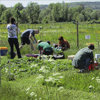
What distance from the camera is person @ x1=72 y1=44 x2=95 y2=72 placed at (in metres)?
7.51

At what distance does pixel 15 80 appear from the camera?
6.57 meters

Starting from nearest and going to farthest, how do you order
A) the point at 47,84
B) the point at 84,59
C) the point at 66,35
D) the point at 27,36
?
the point at 47,84 < the point at 84,59 < the point at 27,36 < the point at 66,35

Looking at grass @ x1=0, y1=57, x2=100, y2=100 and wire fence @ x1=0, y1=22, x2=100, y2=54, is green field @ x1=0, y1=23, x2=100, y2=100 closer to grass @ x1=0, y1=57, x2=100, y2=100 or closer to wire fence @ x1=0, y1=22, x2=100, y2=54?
grass @ x1=0, y1=57, x2=100, y2=100

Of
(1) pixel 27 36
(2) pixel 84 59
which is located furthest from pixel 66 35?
(2) pixel 84 59

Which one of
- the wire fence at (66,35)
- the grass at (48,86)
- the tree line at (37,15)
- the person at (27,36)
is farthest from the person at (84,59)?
the tree line at (37,15)

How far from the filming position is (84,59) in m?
7.62

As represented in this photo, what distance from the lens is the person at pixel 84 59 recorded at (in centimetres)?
751

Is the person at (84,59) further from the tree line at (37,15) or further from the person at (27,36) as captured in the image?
the tree line at (37,15)

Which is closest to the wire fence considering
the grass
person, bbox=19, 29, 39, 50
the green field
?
person, bbox=19, 29, 39, 50

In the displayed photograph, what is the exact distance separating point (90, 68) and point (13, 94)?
3.33m

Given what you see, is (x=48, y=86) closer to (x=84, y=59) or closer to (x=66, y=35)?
(x=84, y=59)

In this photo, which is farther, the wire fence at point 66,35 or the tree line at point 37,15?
the tree line at point 37,15

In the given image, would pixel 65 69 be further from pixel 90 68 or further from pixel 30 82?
pixel 30 82

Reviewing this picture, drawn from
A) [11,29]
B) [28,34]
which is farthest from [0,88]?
[28,34]
